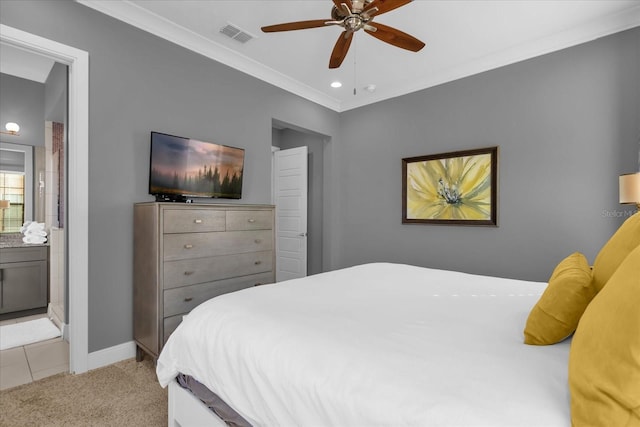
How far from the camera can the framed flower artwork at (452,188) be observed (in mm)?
3418

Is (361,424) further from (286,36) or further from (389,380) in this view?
(286,36)

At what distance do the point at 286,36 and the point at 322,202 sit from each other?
2458 mm

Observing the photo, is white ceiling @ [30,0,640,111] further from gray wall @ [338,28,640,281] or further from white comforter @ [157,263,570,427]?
white comforter @ [157,263,570,427]

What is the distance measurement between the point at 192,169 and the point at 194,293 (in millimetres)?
1129

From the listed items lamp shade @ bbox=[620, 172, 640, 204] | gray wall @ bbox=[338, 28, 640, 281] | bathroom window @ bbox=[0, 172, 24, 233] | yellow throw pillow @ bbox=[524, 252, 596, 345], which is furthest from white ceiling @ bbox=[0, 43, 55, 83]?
lamp shade @ bbox=[620, 172, 640, 204]

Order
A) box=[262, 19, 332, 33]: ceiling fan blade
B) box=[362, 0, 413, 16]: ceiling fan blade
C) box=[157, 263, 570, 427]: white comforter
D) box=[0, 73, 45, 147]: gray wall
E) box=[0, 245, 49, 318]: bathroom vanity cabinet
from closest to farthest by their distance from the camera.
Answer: box=[157, 263, 570, 427]: white comforter
box=[362, 0, 413, 16]: ceiling fan blade
box=[262, 19, 332, 33]: ceiling fan blade
box=[0, 245, 49, 318]: bathroom vanity cabinet
box=[0, 73, 45, 147]: gray wall

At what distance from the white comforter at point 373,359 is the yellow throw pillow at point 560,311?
0.04 m

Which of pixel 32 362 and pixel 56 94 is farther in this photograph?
pixel 56 94

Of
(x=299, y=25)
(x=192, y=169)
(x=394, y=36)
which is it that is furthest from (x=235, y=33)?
(x=394, y=36)

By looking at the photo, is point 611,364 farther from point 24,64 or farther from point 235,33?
point 24,64

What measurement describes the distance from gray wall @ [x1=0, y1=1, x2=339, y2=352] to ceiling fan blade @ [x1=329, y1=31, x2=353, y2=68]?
1.43 m

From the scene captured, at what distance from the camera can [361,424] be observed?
841mm

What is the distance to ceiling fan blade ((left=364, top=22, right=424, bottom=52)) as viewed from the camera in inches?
81.3

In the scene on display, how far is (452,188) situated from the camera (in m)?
3.67
